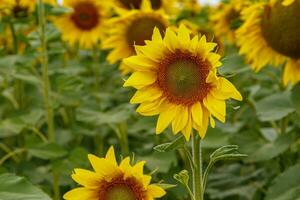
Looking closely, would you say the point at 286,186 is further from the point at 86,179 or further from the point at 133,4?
the point at 133,4

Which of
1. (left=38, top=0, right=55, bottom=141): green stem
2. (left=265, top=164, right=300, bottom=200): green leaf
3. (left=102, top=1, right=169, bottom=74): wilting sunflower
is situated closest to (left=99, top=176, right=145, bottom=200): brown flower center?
(left=265, top=164, right=300, bottom=200): green leaf

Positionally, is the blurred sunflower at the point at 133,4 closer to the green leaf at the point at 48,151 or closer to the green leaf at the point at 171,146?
the green leaf at the point at 48,151

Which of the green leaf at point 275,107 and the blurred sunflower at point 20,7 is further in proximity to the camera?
the blurred sunflower at point 20,7

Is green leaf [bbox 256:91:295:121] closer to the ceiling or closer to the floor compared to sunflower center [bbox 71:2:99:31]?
closer to the floor

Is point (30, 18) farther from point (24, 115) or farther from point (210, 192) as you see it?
point (210, 192)

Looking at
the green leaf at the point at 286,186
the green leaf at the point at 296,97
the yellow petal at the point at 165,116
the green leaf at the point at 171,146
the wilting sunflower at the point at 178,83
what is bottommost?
the green leaf at the point at 286,186

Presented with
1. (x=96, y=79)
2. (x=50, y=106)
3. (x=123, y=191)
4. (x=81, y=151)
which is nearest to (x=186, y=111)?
(x=123, y=191)

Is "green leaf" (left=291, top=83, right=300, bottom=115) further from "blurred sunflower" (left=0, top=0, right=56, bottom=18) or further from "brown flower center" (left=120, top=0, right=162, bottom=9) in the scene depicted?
"blurred sunflower" (left=0, top=0, right=56, bottom=18)

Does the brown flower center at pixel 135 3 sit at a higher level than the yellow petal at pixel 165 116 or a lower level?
higher

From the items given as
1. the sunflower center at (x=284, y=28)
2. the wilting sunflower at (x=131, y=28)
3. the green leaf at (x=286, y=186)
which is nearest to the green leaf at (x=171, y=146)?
the green leaf at (x=286, y=186)
